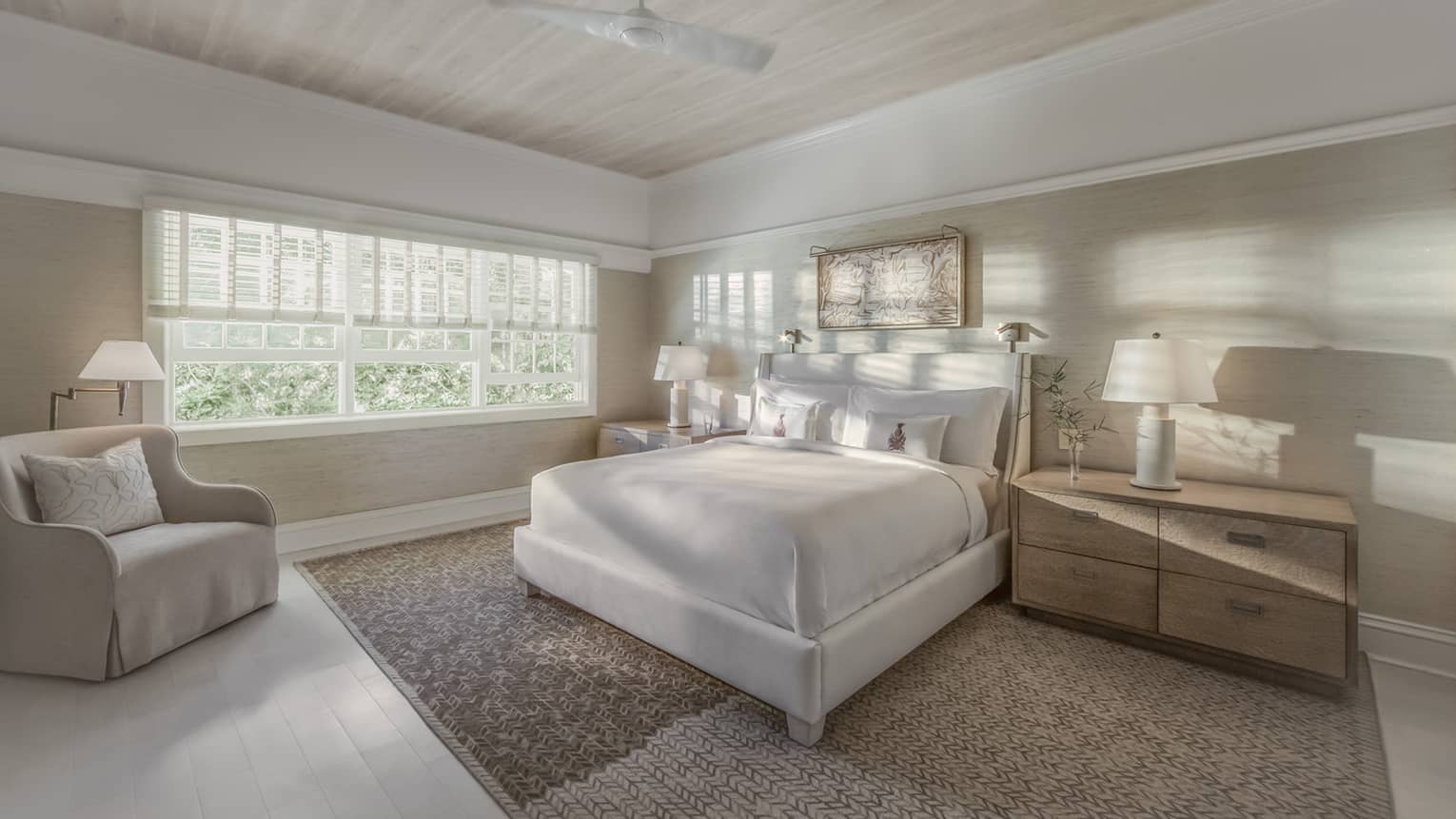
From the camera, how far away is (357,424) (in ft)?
14.3

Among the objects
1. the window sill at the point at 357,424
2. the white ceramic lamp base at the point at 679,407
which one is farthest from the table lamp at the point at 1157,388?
the window sill at the point at 357,424

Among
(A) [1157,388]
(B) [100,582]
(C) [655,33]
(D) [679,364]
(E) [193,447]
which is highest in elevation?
(C) [655,33]

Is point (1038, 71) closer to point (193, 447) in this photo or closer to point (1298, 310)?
point (1298, 310)

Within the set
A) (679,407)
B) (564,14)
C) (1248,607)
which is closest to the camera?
(564,14)

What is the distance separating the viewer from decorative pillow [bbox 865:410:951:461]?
3.49 metres

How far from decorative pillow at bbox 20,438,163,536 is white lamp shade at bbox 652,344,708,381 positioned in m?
3.10

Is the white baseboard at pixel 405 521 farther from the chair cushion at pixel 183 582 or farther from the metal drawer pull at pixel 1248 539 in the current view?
the metal drawer pull at pixel 1248 539

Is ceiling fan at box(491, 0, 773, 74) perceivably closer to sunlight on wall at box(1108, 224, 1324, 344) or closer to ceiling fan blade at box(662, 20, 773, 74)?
ceiling fan blade at box(662, 20, 773, 74)

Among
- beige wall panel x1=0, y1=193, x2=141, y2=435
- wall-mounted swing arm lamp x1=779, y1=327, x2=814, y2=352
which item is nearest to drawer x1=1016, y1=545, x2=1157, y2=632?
wall-mounted swing arm lamp x1=779, y1=327, x2=814, y2=352

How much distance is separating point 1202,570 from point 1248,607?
0.61 feet

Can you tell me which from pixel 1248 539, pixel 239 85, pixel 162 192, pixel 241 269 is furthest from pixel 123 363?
pixel 1248 539

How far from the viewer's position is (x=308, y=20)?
314cm

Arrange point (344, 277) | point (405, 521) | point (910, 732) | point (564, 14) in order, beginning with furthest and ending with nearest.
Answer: point (405, 521) < point (344, 277) < point (564, 14) < point (910, 732)

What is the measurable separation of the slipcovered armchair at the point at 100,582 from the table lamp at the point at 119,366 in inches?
10.7
